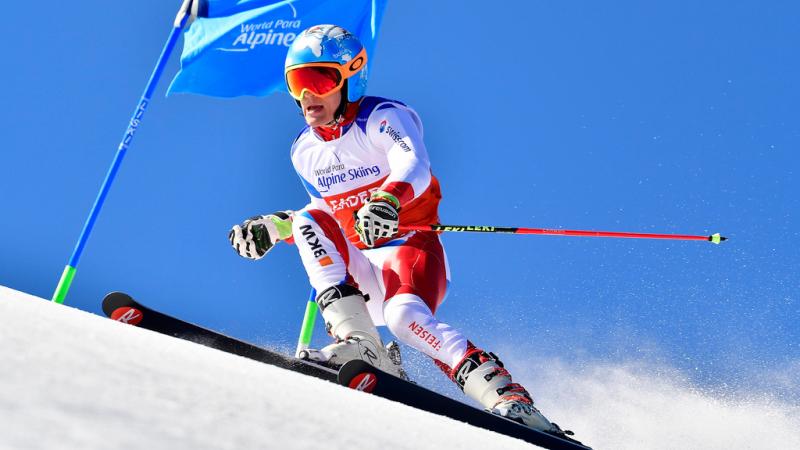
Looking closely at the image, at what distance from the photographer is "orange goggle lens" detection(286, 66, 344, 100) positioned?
14.1ft

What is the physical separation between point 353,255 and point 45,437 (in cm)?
358

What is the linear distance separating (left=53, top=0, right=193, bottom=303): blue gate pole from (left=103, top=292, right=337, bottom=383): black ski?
75.4 inches

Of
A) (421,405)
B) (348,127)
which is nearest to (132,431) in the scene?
(421,405)

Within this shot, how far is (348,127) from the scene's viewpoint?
4.50 meters

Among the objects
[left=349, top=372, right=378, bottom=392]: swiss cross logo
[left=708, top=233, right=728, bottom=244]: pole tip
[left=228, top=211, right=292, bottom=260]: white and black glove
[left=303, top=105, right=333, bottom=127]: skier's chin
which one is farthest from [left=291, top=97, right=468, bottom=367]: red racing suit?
[left=708, top=233, right=728, bottom=244]: pole tip

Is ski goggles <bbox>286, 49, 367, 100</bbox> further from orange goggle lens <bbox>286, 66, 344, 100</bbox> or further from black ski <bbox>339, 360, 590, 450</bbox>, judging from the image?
black ski <bbox>339, 360, 590, 450</bbox>

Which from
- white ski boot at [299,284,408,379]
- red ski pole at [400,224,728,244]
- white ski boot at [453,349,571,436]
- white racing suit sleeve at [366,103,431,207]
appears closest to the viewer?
white ski boot at [453,349,571,436]

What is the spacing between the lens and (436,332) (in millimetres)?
3791

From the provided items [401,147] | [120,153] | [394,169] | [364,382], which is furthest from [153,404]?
[120,153]

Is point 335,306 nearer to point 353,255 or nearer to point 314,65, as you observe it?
point 353,255

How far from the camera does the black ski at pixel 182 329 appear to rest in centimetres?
348

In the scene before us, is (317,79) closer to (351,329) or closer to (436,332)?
(351,329)

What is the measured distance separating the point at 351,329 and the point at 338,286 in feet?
0.76

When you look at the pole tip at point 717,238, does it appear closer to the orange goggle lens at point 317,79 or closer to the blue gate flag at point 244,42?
the orange goggle lens at point 317,79
